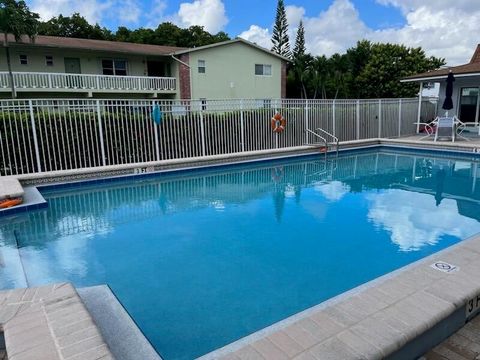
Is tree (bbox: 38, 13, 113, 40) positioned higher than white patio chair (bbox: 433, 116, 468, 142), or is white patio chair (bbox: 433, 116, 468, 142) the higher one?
tree (bbox: 38, 13, 113, 40)

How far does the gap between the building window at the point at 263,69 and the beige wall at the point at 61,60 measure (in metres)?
7.10

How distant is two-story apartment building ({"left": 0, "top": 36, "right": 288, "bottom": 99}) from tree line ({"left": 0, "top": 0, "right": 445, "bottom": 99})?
683 centimetres

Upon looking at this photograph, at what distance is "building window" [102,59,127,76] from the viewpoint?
20547mm

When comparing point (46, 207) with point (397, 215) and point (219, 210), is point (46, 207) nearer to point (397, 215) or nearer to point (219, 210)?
point (219, 210)

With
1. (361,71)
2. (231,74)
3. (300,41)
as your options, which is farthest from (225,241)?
(300,41)

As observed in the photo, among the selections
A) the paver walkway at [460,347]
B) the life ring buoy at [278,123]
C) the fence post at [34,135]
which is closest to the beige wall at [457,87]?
the life ring buoy at [278,123]

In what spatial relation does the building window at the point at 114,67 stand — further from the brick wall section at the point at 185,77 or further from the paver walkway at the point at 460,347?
the paver walkway at the point at 460,347

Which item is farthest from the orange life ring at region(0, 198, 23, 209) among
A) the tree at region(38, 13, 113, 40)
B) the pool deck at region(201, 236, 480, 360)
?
the tree at region(38, 13, 113, 40)

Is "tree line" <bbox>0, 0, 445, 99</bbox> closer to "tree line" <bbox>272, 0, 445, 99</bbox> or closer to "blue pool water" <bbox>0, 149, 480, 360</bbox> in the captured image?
"tree line" <bbox>272, 0, 445, 99</bbox>

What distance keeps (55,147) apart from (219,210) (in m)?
4.84

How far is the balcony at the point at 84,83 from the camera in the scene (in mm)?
16828

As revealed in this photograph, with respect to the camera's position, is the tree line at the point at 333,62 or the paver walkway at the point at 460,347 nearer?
the paver walkway at the point at 460,347

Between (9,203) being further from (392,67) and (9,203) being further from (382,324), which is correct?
(392,67)

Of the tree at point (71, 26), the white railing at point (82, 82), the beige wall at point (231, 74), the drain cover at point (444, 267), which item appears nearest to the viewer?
the drain cover at point (444, 267)
